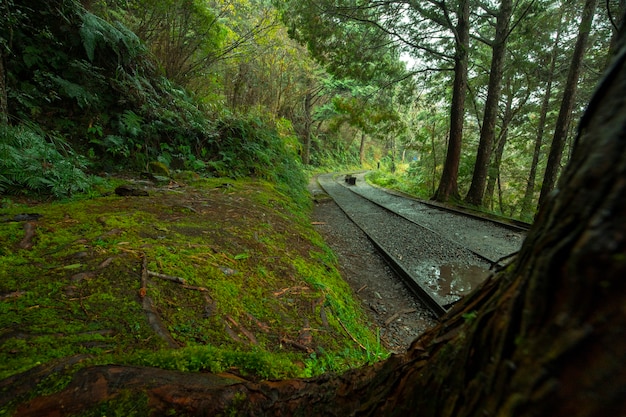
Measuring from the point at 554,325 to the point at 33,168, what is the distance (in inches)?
176

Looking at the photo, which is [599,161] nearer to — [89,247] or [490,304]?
[490,304]

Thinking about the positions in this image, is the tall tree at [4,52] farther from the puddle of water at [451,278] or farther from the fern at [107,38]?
the puddle of water at [451,278]

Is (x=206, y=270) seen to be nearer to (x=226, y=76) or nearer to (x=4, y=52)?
(x=4, y=52)

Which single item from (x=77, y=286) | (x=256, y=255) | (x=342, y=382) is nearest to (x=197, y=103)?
(x=256, y=255)

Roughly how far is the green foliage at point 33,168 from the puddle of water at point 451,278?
15.8 ft

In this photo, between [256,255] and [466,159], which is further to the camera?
[466,159]

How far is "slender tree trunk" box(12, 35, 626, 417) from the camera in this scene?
30 centimetres

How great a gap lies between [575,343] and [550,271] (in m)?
0.10

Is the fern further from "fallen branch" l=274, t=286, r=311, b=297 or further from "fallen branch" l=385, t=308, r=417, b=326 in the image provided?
"fallen branch" l=385, t=308, r=417, b=326

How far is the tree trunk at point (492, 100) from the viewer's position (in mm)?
8336

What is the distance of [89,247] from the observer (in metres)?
2.01

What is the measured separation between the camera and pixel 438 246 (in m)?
5.27

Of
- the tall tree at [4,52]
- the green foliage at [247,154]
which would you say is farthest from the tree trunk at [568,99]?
the tall tree at [4,52]

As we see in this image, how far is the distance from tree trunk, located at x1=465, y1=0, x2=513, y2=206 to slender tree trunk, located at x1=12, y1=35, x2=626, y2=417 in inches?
396
